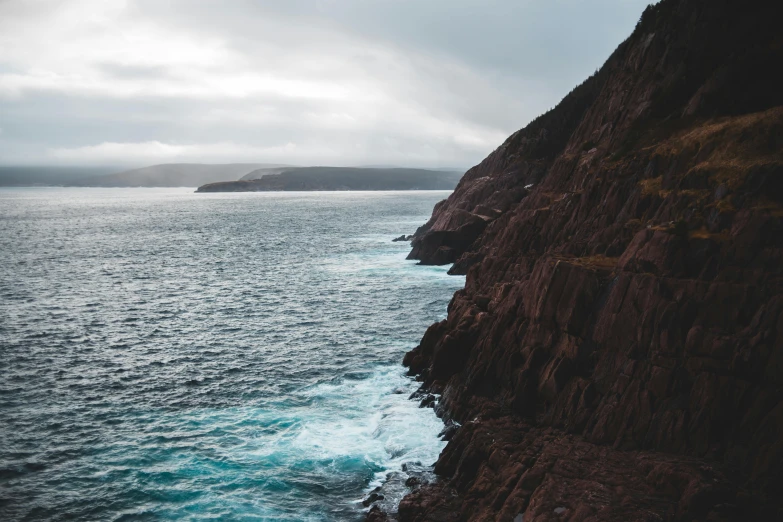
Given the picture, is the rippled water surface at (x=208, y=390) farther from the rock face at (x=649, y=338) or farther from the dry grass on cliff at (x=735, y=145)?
the dry grass on cliff at (x=735, y=145)

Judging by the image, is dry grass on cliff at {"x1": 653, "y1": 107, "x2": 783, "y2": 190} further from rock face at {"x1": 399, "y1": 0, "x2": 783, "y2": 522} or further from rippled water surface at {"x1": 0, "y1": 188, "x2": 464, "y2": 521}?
rippled water surface at {"x1": 0, "y1": 188, "x2": 464, "y2": 521}

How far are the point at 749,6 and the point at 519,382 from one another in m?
46.8

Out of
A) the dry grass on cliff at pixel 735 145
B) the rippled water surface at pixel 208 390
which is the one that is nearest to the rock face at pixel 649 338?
the dry grass on cliff at pixel 735 145

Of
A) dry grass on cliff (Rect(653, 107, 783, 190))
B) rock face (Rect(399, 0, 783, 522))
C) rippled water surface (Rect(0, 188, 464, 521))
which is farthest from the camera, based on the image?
dry grass on cliff (Rect(653, 107, 783, 190))

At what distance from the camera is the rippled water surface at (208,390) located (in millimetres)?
32188

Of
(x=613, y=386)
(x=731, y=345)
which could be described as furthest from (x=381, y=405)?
(x=731, y=345)

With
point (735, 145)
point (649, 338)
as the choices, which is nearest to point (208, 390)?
point (649, 338)

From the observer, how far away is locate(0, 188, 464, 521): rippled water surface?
32188 mm

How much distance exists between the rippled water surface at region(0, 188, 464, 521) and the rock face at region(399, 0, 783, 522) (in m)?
6.18

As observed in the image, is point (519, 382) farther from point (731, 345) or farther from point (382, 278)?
point (382, 278)

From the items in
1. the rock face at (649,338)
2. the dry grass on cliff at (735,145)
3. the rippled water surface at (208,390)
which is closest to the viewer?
the rock face at (649,338)

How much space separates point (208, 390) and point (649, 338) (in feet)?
112

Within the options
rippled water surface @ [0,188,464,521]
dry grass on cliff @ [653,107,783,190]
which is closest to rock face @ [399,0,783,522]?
dry grass on cliff @ [653,107,783,190]

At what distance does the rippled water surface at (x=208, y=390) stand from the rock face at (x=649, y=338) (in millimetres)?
6179
